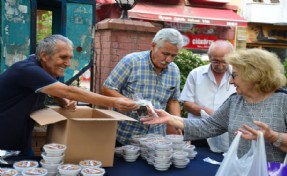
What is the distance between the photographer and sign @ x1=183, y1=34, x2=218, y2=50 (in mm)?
13422

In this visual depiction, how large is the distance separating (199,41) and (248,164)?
11.7 m

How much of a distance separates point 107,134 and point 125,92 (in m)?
0.89

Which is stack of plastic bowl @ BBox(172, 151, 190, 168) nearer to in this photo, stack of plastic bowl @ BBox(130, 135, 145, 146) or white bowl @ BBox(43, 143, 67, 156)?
stack of plastic bowl @ BBox(130, 135, 145, 146)

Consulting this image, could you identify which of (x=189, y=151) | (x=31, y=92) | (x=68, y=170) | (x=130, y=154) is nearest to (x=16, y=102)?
(x=31, y=92)

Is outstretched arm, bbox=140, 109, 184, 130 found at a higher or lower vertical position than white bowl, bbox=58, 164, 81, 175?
higher

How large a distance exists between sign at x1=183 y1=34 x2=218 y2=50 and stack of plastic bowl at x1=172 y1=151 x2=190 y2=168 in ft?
36.4

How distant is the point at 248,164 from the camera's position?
2.08 m

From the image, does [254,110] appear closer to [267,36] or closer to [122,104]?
[122,104]

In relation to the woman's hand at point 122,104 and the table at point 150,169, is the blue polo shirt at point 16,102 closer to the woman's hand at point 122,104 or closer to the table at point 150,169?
the woman's hand at point 122,104

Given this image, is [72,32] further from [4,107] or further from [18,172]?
[18,172]

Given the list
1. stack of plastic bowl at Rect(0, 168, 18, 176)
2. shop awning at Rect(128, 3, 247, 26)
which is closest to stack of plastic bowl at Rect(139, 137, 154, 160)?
stack of plastic bowl at Rect(0, 168, 18, 176)

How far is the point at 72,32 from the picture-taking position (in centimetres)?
454

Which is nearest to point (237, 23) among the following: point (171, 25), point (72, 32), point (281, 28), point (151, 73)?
point (171, 25)

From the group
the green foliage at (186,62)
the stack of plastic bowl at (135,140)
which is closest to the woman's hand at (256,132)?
the stack of plastic bowl at (135,140)
